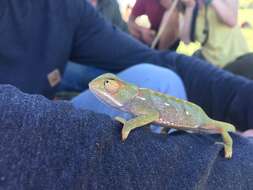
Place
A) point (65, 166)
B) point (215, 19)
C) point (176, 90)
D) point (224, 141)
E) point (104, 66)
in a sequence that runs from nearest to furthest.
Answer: point (65, 166), point (224, 141), point (176, 90), point (104, 66), point (215, 19)

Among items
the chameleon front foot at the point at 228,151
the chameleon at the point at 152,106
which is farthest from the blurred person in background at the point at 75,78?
the chameleon front foot at the point at 228,151

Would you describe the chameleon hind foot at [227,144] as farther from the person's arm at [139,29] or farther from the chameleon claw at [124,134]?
the person's arm at [139,29]

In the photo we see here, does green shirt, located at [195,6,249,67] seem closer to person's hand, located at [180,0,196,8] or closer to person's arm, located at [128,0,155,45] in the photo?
person's hand, located at [180,0,196,8]

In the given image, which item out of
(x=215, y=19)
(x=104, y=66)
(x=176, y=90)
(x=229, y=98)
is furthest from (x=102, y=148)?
(x=215, y=19)

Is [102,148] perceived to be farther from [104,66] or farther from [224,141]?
[104,66]

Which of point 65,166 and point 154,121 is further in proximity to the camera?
point 154,121

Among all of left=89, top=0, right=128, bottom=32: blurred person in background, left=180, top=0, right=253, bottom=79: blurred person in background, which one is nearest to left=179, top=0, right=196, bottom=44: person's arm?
left=180, top=0, right=253, bottom=79: blurred person in background
